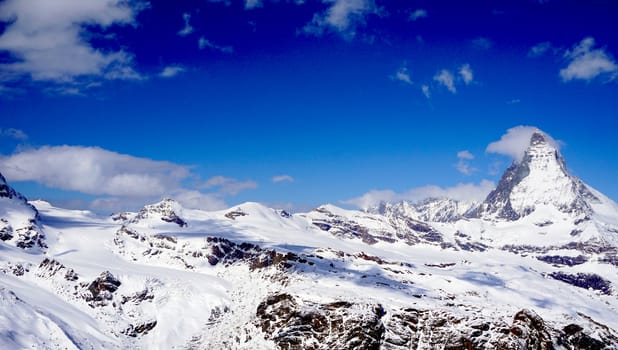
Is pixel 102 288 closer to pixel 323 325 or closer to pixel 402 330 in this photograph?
pixel 323 325

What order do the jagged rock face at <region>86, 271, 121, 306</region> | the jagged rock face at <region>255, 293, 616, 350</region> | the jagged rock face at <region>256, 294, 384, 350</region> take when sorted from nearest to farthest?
1. the jagged rock face at <region>255, 293, 616, 350</region>
2. the jagged rock face at <region>256, 294, 384, 350</region>
3. the jagged rock face at <region>86, 271, 121, 306</region>

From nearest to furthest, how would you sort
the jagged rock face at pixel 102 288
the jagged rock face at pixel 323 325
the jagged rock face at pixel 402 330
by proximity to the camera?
the jagged rock face at pixel 402 330, the jagged rock face at pixel 323 325, the jagged rock face at pixel 102 288

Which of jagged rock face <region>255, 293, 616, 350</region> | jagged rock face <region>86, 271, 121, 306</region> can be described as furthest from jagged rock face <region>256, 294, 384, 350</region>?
jagged rock face <region>86, 271, 121, 306</region>

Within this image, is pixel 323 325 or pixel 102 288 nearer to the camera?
pixel 323 325

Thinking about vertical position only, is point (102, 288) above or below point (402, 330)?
below

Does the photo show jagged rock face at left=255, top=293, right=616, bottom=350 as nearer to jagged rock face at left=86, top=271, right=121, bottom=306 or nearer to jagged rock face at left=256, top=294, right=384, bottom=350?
jagged rock face at left=256, top=294, right=384, bottom=350

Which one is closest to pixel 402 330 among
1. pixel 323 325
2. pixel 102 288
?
pixel 323 325

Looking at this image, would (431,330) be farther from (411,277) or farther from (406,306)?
(411,277)

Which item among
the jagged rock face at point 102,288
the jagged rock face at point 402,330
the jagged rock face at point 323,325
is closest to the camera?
the jagged rock face at point 402,330

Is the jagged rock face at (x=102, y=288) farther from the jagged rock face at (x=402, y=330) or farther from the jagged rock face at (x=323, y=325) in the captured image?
the jagged rock face at (x=323, y=325)

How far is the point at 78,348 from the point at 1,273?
76.4 m

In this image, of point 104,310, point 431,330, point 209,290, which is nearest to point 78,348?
point 104,310

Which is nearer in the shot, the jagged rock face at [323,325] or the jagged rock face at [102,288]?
the jagged rock face at [323,325]

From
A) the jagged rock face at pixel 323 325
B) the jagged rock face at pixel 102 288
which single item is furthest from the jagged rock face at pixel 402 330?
the jagged rock face at pixel 102 288
